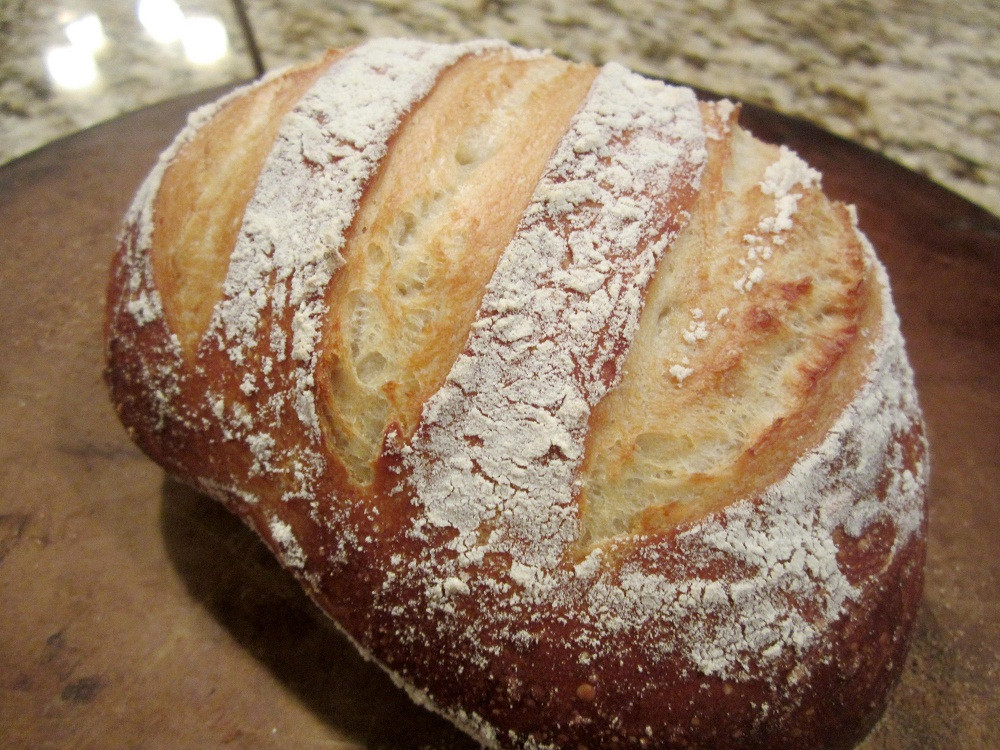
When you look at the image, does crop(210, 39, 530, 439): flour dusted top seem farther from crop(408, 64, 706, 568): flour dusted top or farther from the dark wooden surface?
the dark wooden surface

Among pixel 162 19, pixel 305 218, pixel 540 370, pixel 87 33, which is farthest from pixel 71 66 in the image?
pixel 540 370

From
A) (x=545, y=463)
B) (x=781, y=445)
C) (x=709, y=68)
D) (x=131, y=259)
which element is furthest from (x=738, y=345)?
(x=709, y=68)

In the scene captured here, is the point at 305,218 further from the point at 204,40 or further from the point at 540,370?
the point at 204,40

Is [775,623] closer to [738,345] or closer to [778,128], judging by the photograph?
[738,345]

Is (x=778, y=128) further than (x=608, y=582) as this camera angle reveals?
Yes

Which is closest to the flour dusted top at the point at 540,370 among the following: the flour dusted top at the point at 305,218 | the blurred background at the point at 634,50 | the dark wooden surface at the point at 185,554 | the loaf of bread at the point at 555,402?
the loaf of bread at the point at 555,402

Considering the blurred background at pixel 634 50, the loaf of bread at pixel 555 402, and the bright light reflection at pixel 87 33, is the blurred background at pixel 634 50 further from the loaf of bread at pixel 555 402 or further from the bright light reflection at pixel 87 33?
the loaf of bread at pixel 555 402

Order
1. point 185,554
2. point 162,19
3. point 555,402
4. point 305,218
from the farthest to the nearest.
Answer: point 162,19, point 185,554, point 305,218, point 555,402
